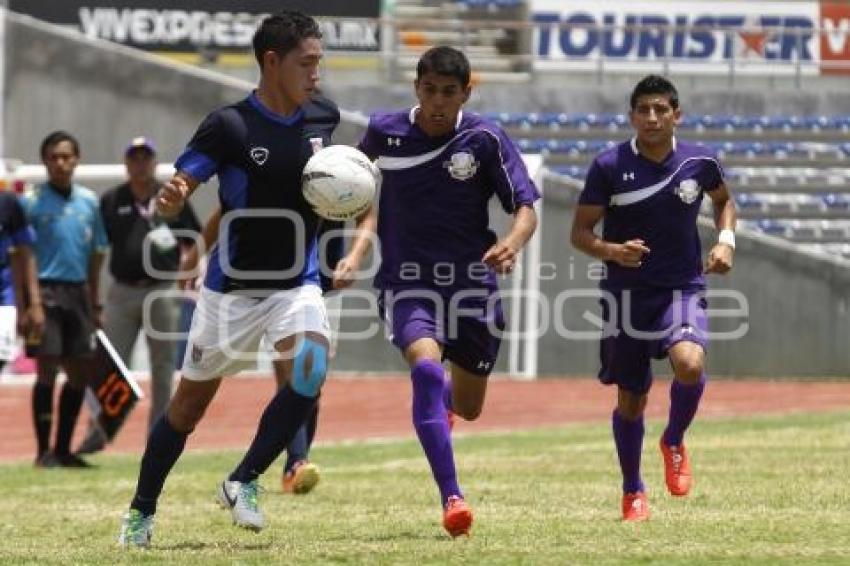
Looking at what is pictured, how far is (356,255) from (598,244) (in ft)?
4.02

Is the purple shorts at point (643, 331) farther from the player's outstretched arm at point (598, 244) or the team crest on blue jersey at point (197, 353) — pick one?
the team crest on blue jersey at point (197, 353)

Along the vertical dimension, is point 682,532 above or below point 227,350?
below

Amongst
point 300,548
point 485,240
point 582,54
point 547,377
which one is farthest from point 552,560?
point 582,54

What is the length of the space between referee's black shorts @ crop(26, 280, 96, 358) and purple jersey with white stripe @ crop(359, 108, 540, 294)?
18.0ft

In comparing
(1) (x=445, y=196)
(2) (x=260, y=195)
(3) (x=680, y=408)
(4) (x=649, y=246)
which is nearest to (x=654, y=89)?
(4) (x=649, y=246)

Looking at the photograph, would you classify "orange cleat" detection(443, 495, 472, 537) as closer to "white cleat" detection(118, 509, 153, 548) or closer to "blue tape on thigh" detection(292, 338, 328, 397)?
"blue tape on thigh" detection(292, 338, 328, 397)

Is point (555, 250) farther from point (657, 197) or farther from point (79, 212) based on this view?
point (657, 197)

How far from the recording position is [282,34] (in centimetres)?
927

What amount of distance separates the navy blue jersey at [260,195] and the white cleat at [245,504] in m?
0.87

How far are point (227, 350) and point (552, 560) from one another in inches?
68.8

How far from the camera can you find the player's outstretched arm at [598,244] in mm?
10602

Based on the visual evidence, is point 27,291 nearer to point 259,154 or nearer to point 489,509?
point 489,509

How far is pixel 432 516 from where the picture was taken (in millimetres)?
10883

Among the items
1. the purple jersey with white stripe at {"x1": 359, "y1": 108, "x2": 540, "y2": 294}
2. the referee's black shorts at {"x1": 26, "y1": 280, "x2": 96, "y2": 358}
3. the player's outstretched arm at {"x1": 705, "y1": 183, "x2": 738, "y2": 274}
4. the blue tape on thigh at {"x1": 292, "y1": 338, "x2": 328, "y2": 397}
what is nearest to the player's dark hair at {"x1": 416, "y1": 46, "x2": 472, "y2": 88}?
the purple jersey with white stripe at {"x1": 359, "y1": 108, "x2": 540, "y2": 294}
